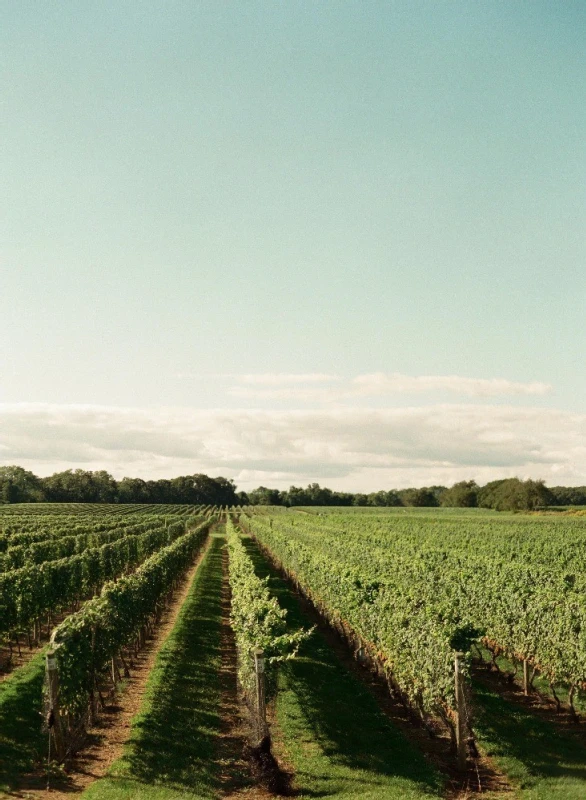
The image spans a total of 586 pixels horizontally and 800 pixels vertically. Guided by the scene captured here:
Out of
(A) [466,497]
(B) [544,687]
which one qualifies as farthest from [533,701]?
(A) [466,497]

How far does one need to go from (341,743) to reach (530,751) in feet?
12.9

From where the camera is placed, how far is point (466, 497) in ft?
468

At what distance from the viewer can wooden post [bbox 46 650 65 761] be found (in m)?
11.9

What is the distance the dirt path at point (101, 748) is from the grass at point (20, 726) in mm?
429

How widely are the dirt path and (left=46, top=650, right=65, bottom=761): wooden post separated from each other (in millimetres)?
397

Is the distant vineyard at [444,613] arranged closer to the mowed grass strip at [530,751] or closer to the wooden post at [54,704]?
the mowed grass strip at [530,751]

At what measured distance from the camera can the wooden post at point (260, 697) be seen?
1191cm

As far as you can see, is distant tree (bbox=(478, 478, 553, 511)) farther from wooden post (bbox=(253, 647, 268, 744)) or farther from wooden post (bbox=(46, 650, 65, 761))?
wooden post (bbox=(46, 650, 65, 761))

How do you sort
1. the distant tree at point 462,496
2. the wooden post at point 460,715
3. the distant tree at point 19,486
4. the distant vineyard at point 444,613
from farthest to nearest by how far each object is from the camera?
the distant tree at point 19,486
the distant tree at point 462,496
the distant vineyard at point 444,613
the wooden post at point 460,715

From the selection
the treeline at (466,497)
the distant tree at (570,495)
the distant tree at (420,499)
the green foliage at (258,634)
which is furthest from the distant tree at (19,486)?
the green foliage at (258,634)

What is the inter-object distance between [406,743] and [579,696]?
603cm

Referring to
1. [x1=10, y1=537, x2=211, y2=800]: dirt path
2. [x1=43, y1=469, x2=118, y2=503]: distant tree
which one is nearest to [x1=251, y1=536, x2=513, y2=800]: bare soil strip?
[x1=10, y1=537, x2=211, y2=800]: dirt path

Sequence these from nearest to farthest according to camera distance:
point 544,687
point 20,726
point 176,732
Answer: point 176,732 < point 20,726 < point 544,687

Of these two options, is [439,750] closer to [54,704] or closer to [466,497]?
[54,704]
